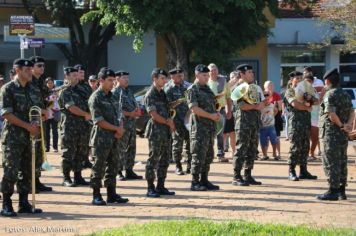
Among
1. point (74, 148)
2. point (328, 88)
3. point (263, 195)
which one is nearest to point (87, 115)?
point (74, 148)

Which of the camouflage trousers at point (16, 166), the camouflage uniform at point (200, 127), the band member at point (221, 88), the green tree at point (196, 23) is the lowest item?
the camouflage trousers at point (16, 166)

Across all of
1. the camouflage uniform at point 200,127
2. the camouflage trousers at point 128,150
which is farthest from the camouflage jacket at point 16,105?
the camouflage trousers at point 128,150

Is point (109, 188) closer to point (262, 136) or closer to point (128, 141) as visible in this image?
point (128, 141)

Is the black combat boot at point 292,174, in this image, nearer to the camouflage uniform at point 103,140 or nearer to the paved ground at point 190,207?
the paved ground at point 190,207

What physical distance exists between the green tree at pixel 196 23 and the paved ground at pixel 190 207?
1511cm

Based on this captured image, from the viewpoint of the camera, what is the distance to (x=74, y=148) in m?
12.8

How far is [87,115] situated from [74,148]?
64cm

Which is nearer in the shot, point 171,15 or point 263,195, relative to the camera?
point 263,195

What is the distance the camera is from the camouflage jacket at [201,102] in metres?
11.9

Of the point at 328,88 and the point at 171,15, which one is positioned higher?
the point at 171,15

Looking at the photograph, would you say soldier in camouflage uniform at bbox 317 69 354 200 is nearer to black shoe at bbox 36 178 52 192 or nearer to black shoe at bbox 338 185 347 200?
black shoe at bbox 338 185 347 200

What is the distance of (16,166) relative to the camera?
9.89m

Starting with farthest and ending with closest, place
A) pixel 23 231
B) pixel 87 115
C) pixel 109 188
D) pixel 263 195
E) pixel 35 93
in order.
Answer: pixel 87 115
pixel 263 195
pixel 109 188
pixel 35 93
pixel 23 231

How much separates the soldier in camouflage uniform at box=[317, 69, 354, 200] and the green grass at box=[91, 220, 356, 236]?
8.13 ft
